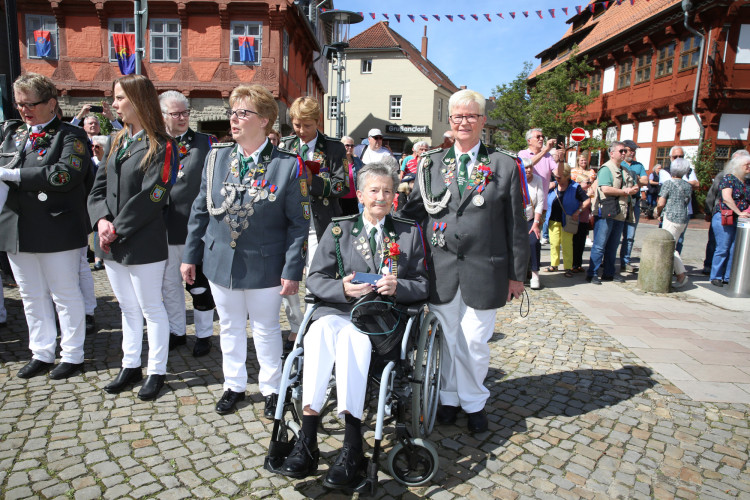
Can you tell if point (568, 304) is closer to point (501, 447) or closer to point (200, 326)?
point (501, 447)

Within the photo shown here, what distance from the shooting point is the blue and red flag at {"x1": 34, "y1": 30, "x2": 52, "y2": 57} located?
802 inches

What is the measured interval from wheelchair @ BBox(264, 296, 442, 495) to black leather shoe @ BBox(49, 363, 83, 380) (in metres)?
2.08

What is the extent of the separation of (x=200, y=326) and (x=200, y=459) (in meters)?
1.80

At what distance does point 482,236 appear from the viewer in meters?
3.27

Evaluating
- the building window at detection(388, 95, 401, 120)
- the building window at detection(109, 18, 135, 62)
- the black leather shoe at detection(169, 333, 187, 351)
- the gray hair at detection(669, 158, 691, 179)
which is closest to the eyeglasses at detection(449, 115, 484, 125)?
the black leather shoe at detection(169, 333, 187, 351)

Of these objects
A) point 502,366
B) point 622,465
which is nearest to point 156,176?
point 502,366

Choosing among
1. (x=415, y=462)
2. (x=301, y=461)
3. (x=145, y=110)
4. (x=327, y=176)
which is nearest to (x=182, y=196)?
(x=145, y=110)

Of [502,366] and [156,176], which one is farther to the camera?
[502,366]

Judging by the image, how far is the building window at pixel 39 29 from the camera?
806 inches

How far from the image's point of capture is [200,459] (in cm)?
299

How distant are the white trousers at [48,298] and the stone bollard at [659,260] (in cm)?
730

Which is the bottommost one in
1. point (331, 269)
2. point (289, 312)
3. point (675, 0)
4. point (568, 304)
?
point (568, 304)

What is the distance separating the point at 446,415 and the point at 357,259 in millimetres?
1272

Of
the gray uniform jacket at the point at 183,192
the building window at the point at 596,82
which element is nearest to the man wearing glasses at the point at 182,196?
the gray uniform jacket at the point at 183,192
